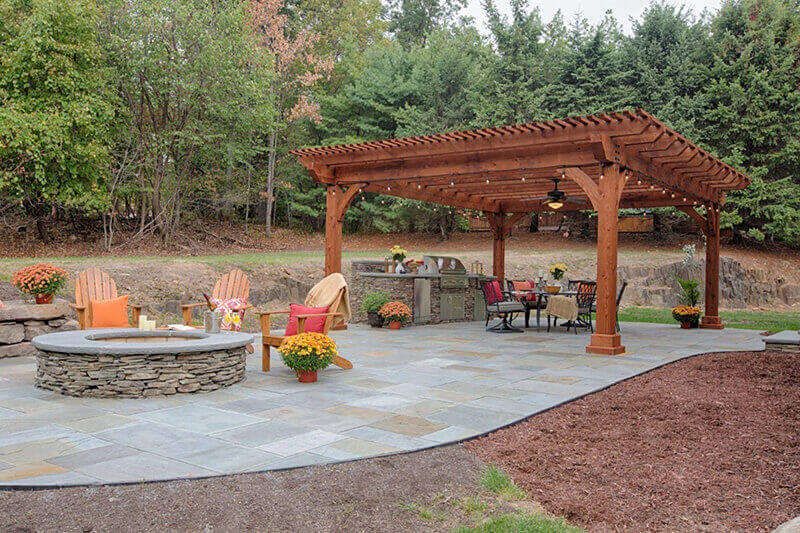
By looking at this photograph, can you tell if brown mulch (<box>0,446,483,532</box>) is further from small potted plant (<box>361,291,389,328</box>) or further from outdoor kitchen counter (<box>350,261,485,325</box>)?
outdoor kitchen counter (<box>350,261,485,325</box>)

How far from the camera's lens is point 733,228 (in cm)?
1853

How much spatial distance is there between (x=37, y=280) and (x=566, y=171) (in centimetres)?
634

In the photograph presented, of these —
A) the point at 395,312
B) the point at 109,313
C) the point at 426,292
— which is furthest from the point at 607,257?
the point at 109,313

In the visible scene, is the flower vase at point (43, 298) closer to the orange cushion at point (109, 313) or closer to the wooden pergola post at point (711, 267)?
the orange cushion at point (109, 313)

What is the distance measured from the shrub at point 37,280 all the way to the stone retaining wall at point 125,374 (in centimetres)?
222

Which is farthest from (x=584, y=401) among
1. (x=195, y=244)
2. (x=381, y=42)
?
(x=381, y=42)

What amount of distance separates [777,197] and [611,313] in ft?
43.9

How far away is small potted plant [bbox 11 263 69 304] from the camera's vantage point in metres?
6.60

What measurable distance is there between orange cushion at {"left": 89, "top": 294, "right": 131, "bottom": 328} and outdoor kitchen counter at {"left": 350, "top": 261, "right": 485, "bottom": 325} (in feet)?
14.7

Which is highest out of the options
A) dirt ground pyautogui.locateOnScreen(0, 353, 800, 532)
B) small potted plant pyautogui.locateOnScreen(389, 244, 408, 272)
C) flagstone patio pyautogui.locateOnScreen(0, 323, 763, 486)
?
small potted plant pyautogui.locateOnScreen(389, 244, 408, 272)

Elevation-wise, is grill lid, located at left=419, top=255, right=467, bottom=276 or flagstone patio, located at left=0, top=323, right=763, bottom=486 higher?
grill lid, located at left=419, top=255, right=467, bottom=276

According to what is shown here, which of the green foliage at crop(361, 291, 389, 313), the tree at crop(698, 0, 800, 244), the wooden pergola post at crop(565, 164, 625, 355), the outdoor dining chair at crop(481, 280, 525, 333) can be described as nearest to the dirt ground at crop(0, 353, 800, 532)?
the wooden pergola post at crop(565, 164, 625, 355)

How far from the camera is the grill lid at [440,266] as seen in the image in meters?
10.5

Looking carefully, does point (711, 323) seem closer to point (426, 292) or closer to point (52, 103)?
point (426, 292)
